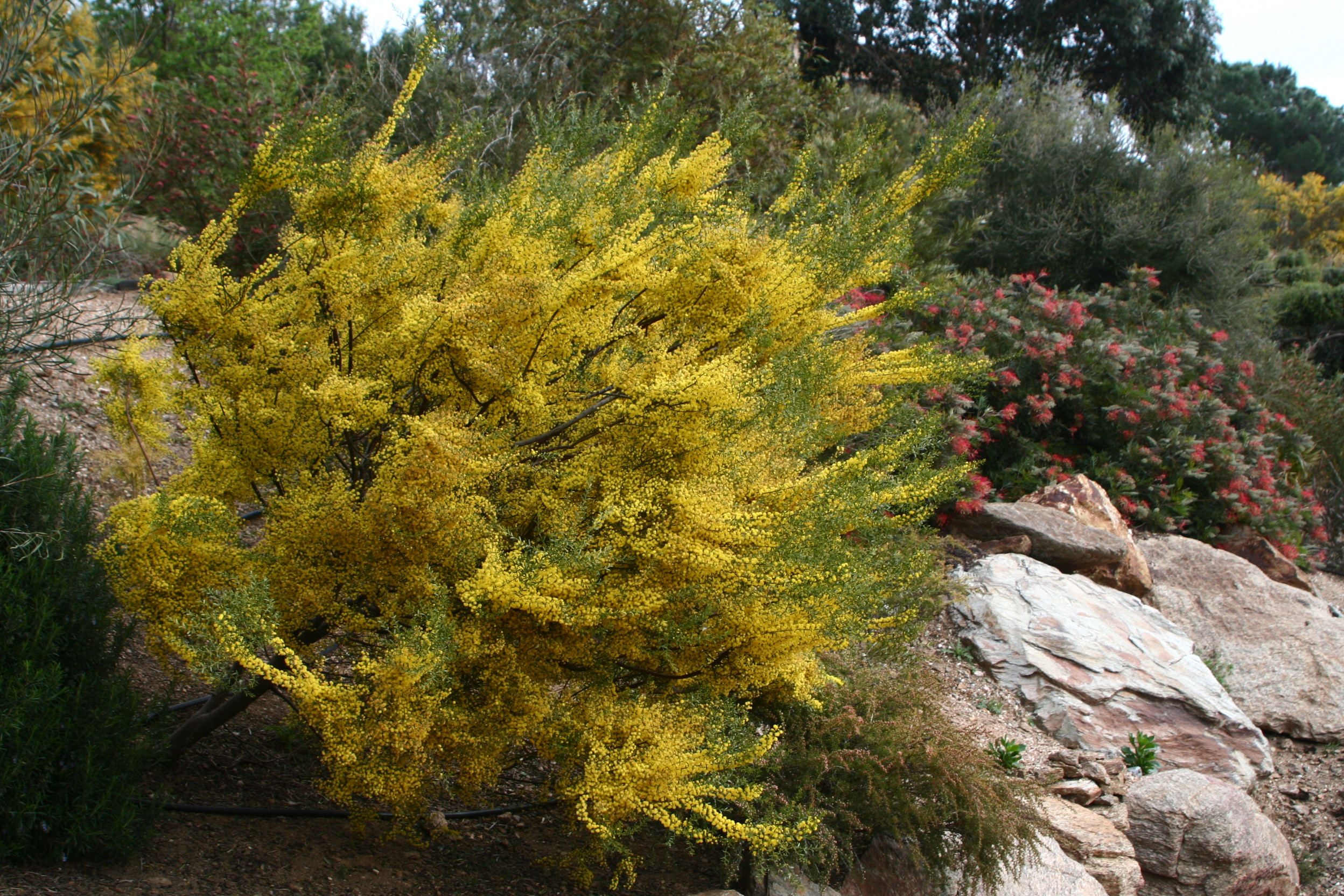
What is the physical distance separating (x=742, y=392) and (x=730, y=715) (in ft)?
3.34

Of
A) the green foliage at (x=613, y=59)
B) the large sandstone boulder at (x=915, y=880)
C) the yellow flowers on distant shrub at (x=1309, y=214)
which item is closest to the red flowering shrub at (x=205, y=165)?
the green foliage at (x=613, y=59)

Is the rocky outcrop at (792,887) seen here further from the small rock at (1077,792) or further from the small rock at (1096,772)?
the small rock at (1096,772)

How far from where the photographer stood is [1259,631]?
771cm


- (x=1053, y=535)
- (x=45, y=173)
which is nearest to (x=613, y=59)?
(x=1053, y=535)

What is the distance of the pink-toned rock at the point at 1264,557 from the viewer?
8.83 meters

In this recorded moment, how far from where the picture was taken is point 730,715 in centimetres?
312

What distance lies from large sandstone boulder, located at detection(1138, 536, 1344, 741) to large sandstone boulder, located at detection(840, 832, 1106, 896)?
3875mm

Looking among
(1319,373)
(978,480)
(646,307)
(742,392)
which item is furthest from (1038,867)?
(1319,373)

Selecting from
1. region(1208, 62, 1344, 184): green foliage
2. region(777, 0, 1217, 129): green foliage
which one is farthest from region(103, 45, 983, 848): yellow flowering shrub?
region(1208, 62, 1344, 184): green foliage

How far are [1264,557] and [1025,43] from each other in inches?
536

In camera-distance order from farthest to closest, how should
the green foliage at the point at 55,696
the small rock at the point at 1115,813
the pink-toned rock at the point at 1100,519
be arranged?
the pink-toned rock at the point at 1100,519
the small rock at the point at 1115,813
the green foliage at the point at 55,696

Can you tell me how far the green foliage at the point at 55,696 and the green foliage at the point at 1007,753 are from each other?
3839mm

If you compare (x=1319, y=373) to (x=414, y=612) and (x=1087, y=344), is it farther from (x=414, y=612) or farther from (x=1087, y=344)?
(x=414, y=612)

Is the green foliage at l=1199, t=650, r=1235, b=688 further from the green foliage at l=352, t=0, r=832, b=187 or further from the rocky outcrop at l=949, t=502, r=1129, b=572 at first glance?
the green foliage at l=352, t=0, r=832, b=187
